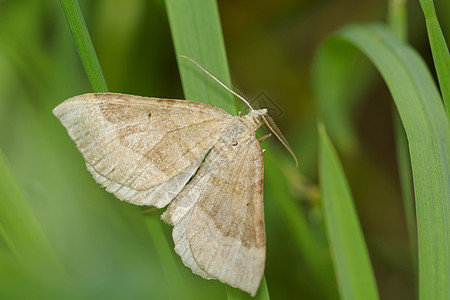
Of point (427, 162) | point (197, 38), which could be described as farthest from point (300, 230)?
point (197, 38)

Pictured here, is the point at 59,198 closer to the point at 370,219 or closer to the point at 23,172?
the point at 23,172

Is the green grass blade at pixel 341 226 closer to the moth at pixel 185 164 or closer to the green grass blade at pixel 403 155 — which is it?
the moth at pixel 185 164

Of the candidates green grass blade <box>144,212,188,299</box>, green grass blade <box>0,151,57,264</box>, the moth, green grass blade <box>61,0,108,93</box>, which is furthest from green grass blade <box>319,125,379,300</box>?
green grass blade <box>0,151,57,264</box>

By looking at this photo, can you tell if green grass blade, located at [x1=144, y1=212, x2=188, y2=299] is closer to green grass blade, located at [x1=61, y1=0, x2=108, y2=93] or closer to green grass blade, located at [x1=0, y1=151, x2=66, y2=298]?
green grass blade, located at [x1=0, y1=151, x2=66, y2=298]

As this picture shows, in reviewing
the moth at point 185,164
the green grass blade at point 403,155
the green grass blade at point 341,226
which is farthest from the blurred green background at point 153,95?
the green grass blade at point 403,155

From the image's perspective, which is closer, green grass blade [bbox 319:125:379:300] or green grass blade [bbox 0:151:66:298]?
green grass blade [bbox 0:151:66:298]

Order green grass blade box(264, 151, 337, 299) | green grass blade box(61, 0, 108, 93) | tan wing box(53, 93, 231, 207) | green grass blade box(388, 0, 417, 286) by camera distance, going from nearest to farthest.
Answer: green grass blade box(61, 0, 108, 93) < tan wing box(53, 93, 231, 207) < green grass blade box(264, 151, 337, 299) < green grass blade box(388, 0, 417, 286)

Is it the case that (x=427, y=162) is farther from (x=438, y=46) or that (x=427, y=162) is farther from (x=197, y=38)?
(x=197, y=38)

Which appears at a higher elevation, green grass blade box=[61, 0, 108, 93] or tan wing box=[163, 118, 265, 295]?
green grass blade box=[61, 0, 108, 93]

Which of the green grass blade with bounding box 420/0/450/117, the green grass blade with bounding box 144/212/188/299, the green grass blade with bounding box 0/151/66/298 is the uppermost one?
the green grass blade with bounding box 420/0/450/117
